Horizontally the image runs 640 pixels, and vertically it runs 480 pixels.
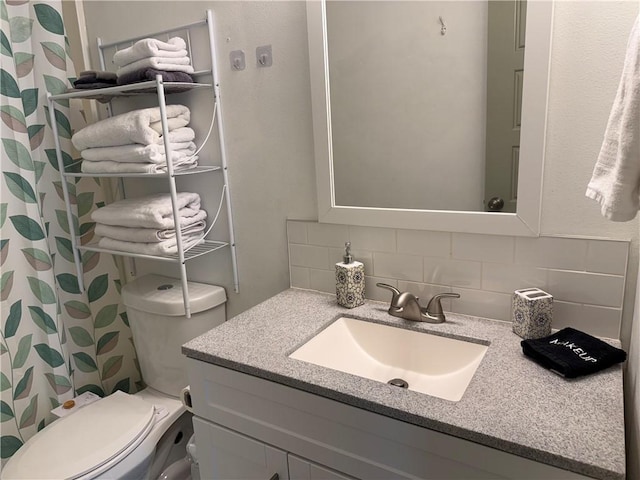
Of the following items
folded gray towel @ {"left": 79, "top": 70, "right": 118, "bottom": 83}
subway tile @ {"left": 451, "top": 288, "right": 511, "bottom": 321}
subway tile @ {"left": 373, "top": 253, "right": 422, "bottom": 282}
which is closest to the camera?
subway tile @ {"left": 451, "top": 288, "right": 511, "bottom": 321}

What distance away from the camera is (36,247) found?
160cm

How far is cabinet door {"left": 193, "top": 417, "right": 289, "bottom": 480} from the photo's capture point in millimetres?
1048

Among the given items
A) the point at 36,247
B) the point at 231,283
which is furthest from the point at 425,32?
the point at 36,247

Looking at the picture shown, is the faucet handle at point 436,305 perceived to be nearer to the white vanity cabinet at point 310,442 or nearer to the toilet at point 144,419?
the white vanity cabinet at point 310,442

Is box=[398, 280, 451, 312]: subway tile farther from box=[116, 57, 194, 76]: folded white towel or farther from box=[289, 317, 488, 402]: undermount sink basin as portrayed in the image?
box=[116, 57, 194, 76]: folded white towel

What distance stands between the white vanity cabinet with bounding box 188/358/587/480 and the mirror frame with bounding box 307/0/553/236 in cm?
54

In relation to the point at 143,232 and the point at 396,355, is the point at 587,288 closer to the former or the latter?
the point at 396,355

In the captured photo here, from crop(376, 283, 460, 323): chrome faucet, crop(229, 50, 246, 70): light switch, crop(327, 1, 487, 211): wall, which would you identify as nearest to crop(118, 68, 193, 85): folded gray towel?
crop(229, 50, 246, 70): light switch

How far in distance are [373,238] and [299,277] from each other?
0.30 metres

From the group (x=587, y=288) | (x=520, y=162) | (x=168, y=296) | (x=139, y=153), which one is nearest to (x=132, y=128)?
(x=139, y=153)

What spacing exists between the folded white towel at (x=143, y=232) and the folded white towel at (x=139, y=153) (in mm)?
218

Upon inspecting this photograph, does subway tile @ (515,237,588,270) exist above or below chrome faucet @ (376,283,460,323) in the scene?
above

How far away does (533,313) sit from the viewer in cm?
103

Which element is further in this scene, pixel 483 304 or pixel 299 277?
pixel 299 277
